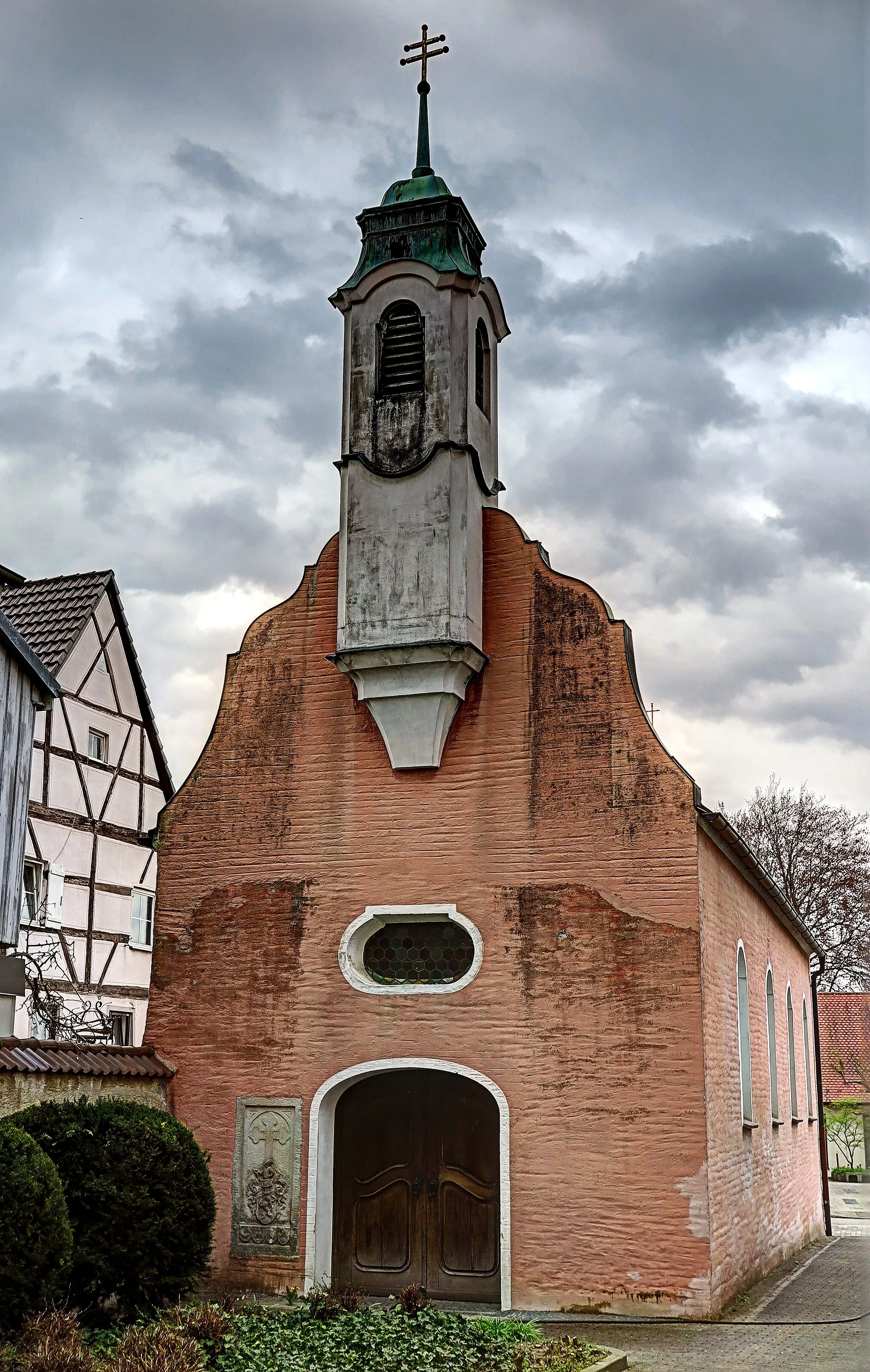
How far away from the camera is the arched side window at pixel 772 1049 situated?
17.2m

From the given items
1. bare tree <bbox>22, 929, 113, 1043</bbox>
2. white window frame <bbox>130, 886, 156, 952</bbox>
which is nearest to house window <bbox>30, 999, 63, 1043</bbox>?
bare tree <bbox>22, 929, 113, 1043</bbox>

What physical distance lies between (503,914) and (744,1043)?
4.02 meters

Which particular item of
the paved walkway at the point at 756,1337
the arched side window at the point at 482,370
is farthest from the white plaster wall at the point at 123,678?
the paved walkway at the point at 756,1337

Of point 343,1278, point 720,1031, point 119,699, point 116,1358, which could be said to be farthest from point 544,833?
point 119,699

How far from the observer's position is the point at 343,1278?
13.2 m

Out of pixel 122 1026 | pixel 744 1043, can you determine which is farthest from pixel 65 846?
pixel 744 1043

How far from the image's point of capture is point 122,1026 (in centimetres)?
2186

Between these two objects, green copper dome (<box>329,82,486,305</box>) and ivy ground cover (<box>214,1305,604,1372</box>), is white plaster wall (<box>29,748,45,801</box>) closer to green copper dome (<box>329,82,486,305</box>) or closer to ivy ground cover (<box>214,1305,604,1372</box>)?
green copper dome (<box>329,82,486,305</box>)

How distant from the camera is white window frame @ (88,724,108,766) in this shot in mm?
21953

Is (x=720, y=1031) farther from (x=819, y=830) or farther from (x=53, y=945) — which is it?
(x=819, y=830)

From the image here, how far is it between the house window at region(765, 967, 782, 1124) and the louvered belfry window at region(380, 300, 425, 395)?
30.7 ft

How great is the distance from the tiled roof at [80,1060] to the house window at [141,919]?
925 centimetres

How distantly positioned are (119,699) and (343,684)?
9948 mm

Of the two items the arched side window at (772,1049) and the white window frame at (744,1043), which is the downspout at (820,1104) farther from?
the white window frame at (744,1043)
